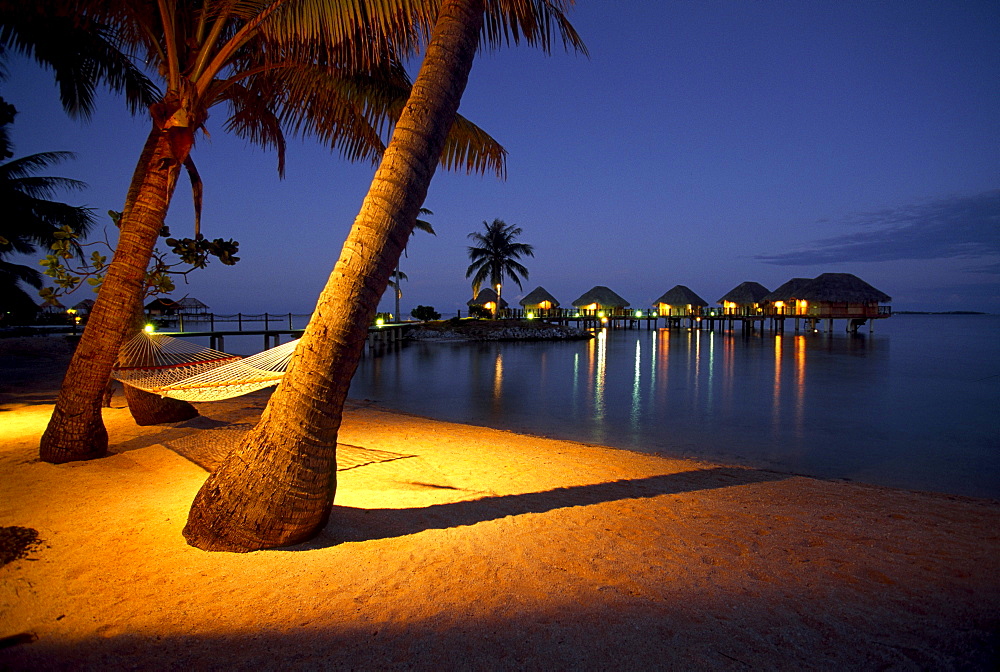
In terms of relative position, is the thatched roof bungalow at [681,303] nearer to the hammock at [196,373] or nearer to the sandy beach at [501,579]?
the sandy beach at [501,579]

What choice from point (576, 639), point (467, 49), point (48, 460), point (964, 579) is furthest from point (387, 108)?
point (964, 579)

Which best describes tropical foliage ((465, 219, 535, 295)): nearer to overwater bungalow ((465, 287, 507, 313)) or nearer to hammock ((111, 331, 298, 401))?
overwater bungalow ((465, 287, 507, 313))

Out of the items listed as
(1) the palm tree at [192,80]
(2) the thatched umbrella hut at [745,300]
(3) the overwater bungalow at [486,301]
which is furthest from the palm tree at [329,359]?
(2) the thatched umbrella hut at [745,300]

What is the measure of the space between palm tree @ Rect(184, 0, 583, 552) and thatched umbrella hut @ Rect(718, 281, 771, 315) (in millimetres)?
41856

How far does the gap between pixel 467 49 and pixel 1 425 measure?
6.48 m

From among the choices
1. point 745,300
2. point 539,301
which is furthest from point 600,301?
point 745,300

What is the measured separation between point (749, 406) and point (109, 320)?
1070cm

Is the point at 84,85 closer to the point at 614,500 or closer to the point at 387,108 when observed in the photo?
the point at 387,108

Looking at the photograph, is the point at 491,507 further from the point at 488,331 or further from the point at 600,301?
the point at 600,301

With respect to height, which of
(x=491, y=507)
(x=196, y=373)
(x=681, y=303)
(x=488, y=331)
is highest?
(x=681, y=303)

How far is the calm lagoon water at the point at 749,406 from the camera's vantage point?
6.83 metres

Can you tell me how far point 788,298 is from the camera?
35844mm

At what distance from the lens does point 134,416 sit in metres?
5.71

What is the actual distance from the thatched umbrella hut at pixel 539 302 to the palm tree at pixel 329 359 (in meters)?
37.7
